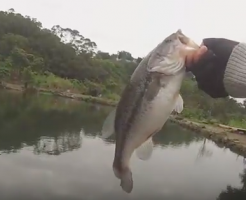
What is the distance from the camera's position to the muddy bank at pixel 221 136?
59.7 ft

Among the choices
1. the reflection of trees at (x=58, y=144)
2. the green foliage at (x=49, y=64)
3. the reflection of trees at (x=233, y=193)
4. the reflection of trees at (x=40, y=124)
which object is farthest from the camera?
the green foliage at (x=49, y=64)

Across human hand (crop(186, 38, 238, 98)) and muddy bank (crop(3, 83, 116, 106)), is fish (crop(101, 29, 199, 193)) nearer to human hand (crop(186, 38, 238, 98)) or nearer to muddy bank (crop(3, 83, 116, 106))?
human hand (crop(186, 38, 238, 98))

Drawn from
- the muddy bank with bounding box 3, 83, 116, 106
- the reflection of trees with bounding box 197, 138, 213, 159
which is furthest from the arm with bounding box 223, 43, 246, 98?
the muddy bank with bounding box 3, 83, 116, 106

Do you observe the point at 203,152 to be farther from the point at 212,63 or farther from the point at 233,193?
the point at 212,63

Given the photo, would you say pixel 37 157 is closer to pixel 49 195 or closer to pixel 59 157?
pixel 59 157

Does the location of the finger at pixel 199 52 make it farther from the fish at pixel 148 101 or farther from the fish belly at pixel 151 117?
the fish belly at pixel 151 117

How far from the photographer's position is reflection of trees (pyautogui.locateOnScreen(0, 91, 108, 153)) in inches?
605

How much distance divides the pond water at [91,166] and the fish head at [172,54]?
28.4 ft

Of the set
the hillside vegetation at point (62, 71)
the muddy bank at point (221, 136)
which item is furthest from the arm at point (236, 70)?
the hillside vegetation at point (62, 71)

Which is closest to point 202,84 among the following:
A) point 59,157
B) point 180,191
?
point 180,191

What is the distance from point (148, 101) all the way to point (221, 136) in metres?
19.2

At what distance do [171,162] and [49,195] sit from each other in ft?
20.8

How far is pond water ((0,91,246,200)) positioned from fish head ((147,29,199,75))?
28.4 feet

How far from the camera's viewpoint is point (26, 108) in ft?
81.6
